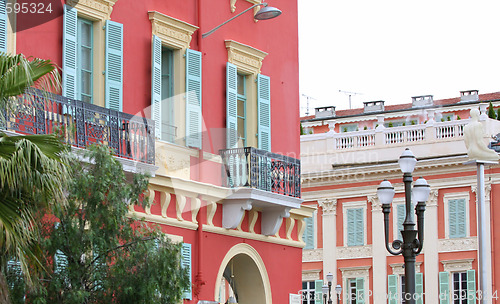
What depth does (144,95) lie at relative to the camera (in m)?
21.0

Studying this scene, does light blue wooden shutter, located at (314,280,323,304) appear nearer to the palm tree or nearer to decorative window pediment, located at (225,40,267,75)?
decorative window pediment, located at (225,40,267,75)

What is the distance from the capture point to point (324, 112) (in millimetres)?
65812

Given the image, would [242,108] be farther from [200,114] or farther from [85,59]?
[85,59]

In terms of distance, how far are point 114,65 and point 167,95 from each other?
6.75 feet

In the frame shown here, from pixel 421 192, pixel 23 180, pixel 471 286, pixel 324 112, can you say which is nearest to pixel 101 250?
pixel 23 180

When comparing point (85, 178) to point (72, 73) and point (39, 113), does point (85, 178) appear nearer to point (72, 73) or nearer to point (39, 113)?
point (39, 113)

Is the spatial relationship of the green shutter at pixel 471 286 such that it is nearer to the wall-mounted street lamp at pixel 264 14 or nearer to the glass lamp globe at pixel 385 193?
the wall-mounted street lamp at pixel 264 14

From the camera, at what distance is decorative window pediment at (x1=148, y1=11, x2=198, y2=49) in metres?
21.4

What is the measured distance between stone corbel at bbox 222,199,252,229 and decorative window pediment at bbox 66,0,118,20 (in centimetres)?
452

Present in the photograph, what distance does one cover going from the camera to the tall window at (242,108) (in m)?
23.8

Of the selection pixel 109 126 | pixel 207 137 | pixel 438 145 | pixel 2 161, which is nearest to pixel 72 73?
pixel 109 126

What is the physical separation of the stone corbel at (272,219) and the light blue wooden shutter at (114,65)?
4.78 metres

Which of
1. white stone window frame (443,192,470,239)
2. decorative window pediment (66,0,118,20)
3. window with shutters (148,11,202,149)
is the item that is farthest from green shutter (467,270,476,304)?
decorative window pediment (66,0,118,20)

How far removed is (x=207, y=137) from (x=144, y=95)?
1942mm
